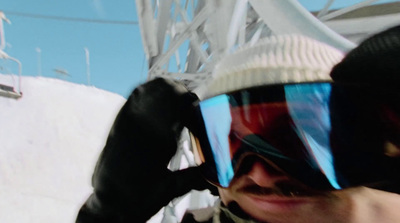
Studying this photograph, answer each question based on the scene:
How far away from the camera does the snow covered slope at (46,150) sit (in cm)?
716

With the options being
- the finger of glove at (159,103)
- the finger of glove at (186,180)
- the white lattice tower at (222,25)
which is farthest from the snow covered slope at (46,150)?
the finger of glove at (159,103)

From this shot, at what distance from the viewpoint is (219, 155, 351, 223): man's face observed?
2.05 ft

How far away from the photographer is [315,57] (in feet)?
2.26

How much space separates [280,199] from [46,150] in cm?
874

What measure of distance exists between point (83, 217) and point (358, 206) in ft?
2.26

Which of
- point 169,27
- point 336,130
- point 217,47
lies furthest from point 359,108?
point 169,27

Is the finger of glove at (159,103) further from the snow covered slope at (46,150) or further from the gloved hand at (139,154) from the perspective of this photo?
the snow covered slope at (46,150)

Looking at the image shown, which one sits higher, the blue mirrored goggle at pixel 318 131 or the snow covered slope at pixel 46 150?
the blue mirrored goggle at pixel 318 131

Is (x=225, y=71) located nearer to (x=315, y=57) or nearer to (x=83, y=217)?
(x=315, y=57)

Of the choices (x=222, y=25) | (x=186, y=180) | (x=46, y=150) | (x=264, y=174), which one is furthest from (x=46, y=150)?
(x=264, y=174)

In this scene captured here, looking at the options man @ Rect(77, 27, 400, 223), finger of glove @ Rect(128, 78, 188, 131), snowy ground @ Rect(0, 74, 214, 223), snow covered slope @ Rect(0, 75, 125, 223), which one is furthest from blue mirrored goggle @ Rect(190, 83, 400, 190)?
snow covered slope @ Rect(0, 75, 125, 223)

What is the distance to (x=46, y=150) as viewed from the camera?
8461 millimetres

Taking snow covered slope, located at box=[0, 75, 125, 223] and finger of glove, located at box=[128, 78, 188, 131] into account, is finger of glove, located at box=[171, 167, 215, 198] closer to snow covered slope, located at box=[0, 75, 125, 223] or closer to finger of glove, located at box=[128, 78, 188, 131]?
finger of glove, located at box=[128, 78, 188, 131]

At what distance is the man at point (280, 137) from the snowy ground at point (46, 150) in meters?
5.26
